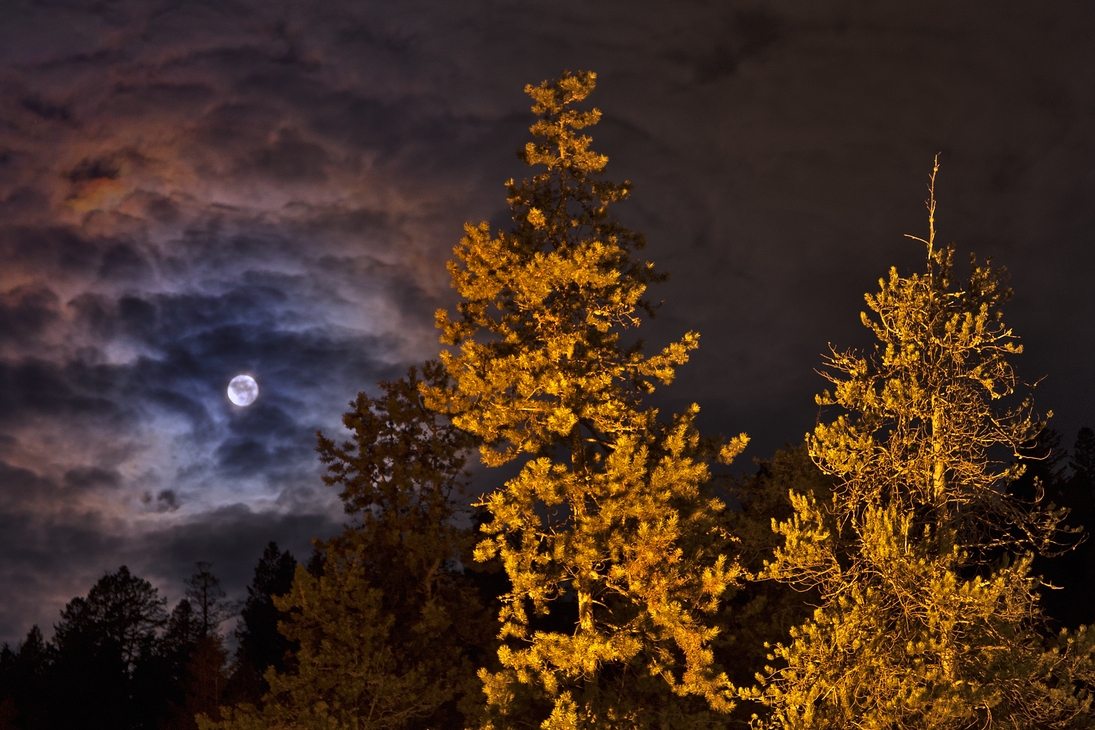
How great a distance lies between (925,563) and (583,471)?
9.10m

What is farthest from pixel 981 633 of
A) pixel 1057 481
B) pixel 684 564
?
pixel 1057 481

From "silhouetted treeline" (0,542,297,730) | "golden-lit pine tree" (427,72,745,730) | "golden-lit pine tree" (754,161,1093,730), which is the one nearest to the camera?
"golden-lit pine tree" (754,161,1093,730)

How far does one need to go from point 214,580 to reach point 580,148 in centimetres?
5544

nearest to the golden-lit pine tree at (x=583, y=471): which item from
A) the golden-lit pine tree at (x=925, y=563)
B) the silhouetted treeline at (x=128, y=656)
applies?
the golden-lit pine tree at (x=925, y=563)

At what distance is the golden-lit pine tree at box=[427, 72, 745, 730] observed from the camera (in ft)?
69.2

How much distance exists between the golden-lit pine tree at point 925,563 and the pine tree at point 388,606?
10645mm

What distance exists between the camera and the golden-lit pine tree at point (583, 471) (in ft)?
69.2

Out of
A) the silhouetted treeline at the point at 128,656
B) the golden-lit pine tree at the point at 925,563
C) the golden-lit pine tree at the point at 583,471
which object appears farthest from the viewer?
the silhouetted treeline at the point at 128,656

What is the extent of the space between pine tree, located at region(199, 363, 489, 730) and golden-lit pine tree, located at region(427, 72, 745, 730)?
11.7ft

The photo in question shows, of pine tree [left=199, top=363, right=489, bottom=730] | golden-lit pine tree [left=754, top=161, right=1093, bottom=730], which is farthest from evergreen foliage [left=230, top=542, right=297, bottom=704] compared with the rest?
golden-lit pine tree [left=754, top=161, right=1093, bottom=730]

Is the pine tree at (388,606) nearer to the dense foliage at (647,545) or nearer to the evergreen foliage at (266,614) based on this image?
the dense foliage at (647,545)

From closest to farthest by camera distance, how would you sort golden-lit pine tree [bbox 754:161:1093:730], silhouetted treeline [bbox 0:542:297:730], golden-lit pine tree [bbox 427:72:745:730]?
golden-lit pine tree [bbox 754:161:1093:730] → golden-lit pine tree [bbox 427:72:745:730] → silhouetted treeline [bbox 0:542:297:730]

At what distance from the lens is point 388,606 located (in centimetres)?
2681

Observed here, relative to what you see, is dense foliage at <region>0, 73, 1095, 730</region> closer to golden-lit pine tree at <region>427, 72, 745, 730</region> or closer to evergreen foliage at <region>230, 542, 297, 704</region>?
golden-lit pine tree at <region>427, 72, 745, 730</region>
